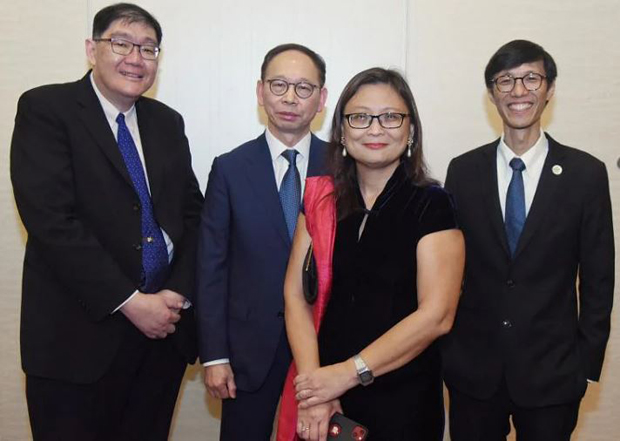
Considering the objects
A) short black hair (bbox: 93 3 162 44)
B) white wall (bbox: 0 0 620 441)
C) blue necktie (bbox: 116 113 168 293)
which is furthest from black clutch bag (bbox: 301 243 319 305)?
white wall (bbox: 0 0 620 441)

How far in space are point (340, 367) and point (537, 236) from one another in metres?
0.77

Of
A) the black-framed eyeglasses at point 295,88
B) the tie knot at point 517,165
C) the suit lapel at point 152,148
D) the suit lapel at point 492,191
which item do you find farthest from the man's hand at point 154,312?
the tie knot at point 517,165

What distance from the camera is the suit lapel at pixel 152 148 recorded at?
218 centimetres

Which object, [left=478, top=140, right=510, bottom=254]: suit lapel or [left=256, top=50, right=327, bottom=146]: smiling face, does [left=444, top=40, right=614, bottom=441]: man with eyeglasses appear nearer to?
[left=478, top=140, right=510, bottom=254]: suit lapel

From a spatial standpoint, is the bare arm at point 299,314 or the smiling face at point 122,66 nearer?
the bare arm at point 299,314

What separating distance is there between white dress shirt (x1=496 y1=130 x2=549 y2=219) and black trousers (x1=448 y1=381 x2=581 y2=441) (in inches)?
23.8

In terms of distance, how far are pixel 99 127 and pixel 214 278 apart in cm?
62

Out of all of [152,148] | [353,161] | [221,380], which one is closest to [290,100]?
[353,161]

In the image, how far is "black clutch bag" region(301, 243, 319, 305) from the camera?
1835 mm

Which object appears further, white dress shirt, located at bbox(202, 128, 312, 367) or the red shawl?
white dress shirt, located at bbox(202, 128, 312, 367)

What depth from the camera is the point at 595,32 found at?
3.10m

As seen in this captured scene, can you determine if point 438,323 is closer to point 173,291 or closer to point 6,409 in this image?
point 173,291

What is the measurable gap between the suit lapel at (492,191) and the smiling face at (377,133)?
406 mm

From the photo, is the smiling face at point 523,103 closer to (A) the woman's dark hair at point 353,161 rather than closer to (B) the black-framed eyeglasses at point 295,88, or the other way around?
(A) the woman's dark hair at point 353,161
